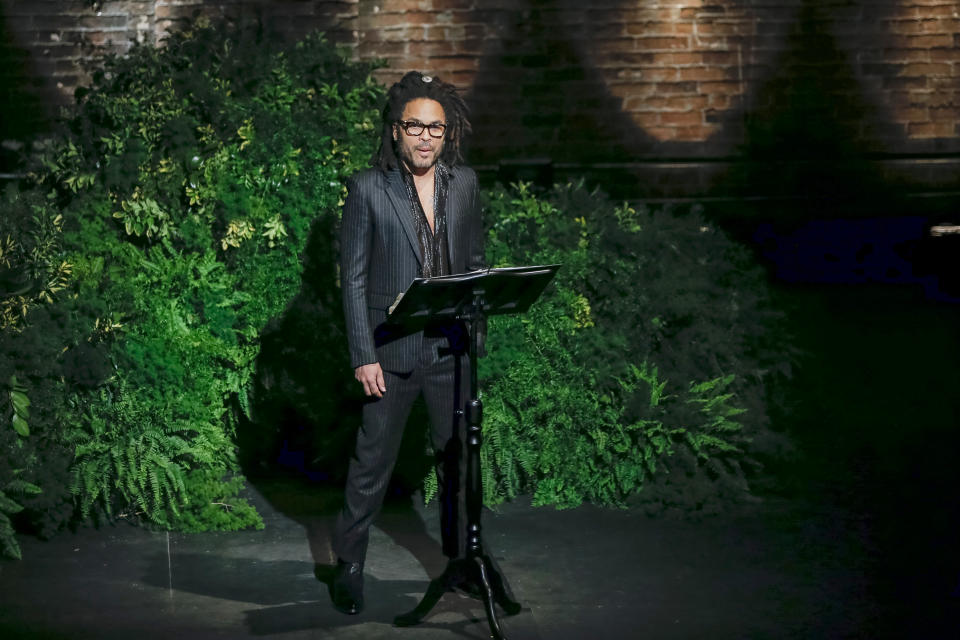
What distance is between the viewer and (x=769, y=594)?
226 inches

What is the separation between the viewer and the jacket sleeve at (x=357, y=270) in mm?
5383

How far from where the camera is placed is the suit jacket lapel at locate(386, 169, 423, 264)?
17.9 ft

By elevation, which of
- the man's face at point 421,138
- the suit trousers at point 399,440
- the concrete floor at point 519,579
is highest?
the man's face at point 421,138

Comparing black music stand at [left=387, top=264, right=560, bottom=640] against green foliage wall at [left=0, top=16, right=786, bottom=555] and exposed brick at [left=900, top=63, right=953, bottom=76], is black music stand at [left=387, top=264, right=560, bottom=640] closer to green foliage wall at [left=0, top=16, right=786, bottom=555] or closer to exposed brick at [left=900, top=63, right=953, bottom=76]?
green foliage wall at [left=0, top=16, right=786, bottom=555]

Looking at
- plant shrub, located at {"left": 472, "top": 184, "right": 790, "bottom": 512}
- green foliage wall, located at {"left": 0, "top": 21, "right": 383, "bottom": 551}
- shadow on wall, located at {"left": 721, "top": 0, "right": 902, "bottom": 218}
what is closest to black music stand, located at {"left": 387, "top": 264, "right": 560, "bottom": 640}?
plant shrub, located at {"left": 472, "top": 184, "right": 790, "bottom": 512}

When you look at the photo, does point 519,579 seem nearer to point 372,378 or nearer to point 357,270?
point 372,378

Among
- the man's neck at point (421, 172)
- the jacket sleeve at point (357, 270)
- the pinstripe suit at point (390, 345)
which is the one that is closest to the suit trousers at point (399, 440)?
the pinstripe suit at point (390, 345)

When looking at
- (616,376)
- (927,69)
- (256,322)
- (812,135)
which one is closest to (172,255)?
(256,322)

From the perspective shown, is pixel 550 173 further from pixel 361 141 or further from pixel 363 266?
pixel 363 266

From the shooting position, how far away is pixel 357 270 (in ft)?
17.8

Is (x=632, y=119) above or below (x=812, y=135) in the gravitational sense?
above

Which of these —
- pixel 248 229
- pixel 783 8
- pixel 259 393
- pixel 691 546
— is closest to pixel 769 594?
pixel 691 546

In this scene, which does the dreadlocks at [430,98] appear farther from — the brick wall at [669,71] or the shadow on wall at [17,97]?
the shadow on wall at [17,97]

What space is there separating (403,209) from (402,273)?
0.27 metres
